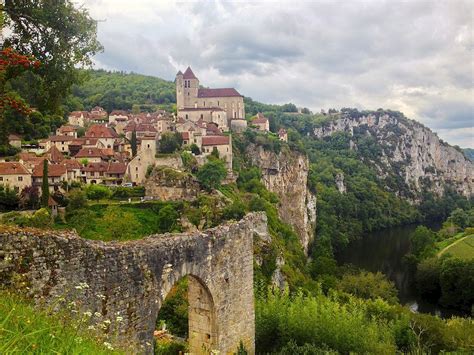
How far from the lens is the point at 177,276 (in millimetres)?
11453

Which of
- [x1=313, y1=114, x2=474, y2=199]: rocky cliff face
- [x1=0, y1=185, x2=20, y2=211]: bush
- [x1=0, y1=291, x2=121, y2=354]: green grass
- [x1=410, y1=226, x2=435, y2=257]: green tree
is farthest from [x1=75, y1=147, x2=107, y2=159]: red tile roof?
[x1=313, y1=114, x2=474, y2=199]: rocky cliff face

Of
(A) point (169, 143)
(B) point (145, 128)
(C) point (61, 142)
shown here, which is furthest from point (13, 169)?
(B) point (145, 128)

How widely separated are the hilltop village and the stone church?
0.74 feet

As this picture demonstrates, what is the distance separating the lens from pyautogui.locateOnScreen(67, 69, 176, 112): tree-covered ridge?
118 meters

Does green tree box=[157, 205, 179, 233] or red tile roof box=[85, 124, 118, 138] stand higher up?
red tile roof box=[85, 124, 118, 138]

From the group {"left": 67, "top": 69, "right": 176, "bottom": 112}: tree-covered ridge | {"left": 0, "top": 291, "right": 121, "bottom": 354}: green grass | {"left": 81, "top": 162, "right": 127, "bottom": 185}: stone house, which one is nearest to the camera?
{"left": 0, "top": 291, "right": 121, "bottom": 354}: green grass

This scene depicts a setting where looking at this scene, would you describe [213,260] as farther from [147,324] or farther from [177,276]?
[147,324]

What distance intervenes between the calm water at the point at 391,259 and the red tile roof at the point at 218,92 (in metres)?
42.9

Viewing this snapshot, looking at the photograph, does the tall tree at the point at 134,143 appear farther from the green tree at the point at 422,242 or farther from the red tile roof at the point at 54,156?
the green tree at the point at 422,242

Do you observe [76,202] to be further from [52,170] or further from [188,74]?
[188,74]

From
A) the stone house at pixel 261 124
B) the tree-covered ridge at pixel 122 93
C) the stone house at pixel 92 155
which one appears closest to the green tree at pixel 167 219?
the stone house at pixel 92 155

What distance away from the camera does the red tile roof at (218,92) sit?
105 meters

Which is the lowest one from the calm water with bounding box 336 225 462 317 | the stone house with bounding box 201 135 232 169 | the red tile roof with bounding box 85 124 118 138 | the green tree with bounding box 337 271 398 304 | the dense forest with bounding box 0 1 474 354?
the calm water with bounding box 336 225 462 317

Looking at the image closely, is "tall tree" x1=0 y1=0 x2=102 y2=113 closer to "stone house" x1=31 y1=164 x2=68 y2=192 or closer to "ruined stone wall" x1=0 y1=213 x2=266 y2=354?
"ruined stone wall" x1=0 y1=213 x2=266 y2=354
